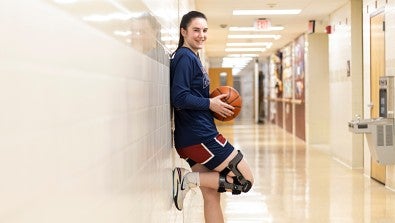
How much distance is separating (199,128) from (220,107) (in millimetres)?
212

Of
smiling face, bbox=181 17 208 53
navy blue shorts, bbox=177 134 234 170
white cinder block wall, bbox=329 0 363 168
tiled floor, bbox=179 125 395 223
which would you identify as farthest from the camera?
white cinder block wall, bbox=329 0 363 168

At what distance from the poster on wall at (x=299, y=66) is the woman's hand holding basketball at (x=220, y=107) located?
41.1 feet

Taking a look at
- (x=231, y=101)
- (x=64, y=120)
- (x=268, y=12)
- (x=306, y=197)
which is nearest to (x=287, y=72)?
(x=268, y=12)

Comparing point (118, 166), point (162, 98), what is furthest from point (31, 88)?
point (162, 98)

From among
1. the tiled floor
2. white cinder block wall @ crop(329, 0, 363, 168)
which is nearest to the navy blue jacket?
the tiled floor

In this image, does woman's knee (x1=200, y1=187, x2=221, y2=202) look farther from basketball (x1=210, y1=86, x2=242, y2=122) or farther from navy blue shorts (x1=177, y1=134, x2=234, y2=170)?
basketball (x1=210, y1=86, x2=242, y2=122)

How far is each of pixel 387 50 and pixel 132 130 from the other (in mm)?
6148

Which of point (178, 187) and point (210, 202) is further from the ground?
point (178, 187)

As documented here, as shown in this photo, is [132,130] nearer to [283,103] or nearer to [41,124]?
[41,124]

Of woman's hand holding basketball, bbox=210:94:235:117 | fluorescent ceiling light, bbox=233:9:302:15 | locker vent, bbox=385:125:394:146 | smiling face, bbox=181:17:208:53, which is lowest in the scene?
locker vent, bbox=385:125:394:146

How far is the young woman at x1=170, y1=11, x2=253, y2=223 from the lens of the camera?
Answer: 3838 mm

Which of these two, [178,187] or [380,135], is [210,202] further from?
[380,135]

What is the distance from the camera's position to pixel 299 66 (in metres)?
16.9

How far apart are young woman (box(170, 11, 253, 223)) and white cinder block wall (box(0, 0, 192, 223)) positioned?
133cm
